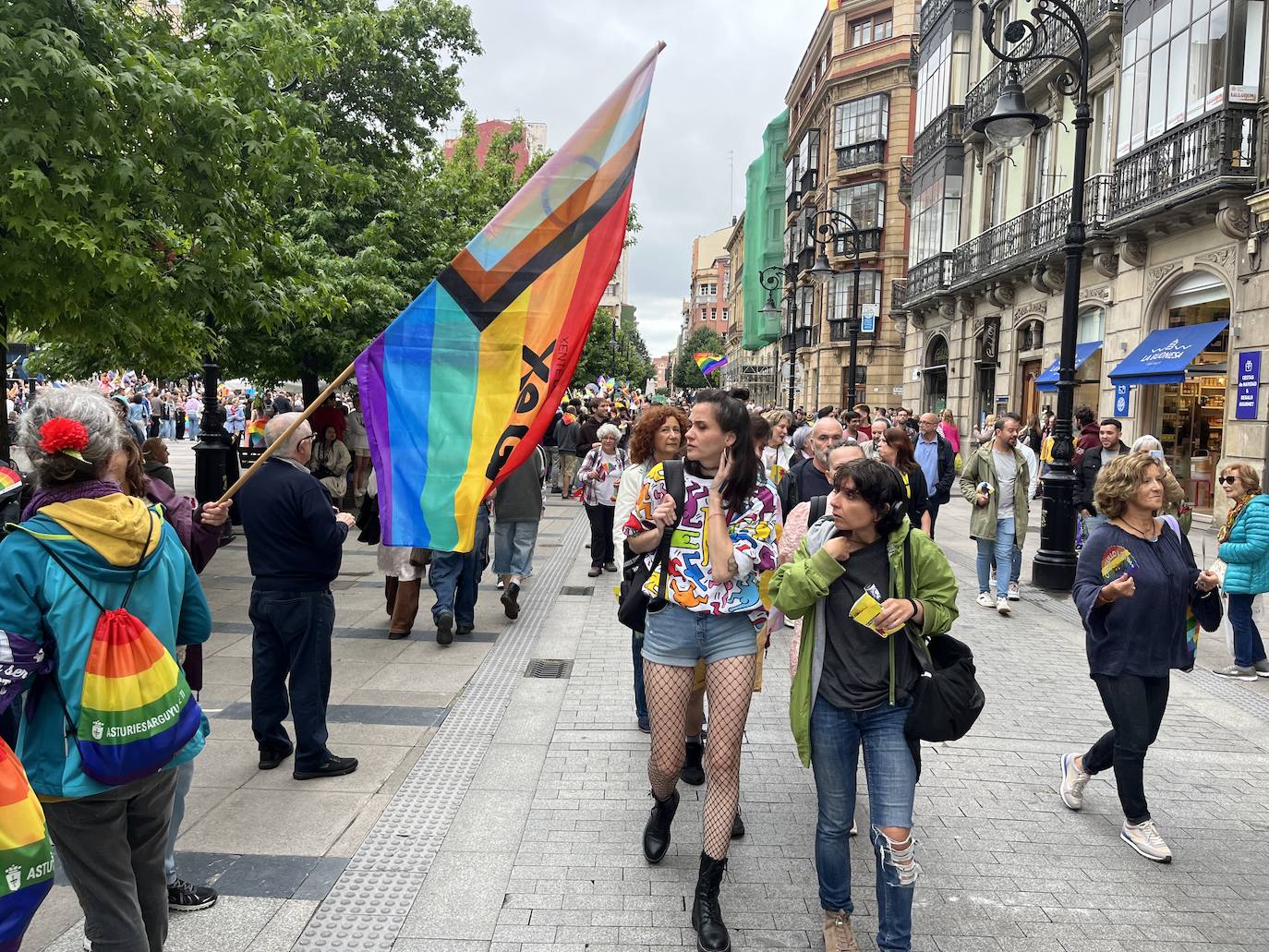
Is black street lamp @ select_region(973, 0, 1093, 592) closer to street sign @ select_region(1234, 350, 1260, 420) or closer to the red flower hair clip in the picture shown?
street sign @ select_region(1234, 350, 1260, 420)

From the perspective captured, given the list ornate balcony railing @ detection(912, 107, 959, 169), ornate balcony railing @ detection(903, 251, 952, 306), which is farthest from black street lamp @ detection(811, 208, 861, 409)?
ornate balcony railing @ detection(912, 107, 959, 169)

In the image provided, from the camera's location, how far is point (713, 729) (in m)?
3.68

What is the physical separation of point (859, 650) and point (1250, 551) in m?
5.06

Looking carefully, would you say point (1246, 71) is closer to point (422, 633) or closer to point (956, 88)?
point (956, 88)

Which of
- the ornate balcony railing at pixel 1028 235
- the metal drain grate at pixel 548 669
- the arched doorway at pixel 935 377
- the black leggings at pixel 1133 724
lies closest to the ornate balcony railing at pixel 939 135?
the ornate balcony railing at pixel 1028 235

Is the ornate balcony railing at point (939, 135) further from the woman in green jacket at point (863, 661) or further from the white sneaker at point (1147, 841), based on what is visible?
the woman in green jacket at point (863, 661)

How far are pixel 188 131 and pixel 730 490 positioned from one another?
6.10 metres

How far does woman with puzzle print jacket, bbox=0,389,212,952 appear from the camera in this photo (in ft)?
8.57

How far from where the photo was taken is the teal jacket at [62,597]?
260 cm

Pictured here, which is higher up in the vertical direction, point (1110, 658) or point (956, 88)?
point (956, 88)

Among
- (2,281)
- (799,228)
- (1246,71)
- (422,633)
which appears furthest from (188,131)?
(799,228)

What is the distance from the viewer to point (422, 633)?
8.30m

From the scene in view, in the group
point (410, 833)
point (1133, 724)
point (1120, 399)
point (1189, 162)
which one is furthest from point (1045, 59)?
point (410, 833)

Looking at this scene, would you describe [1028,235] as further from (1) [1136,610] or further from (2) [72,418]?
(2) [72,418]
